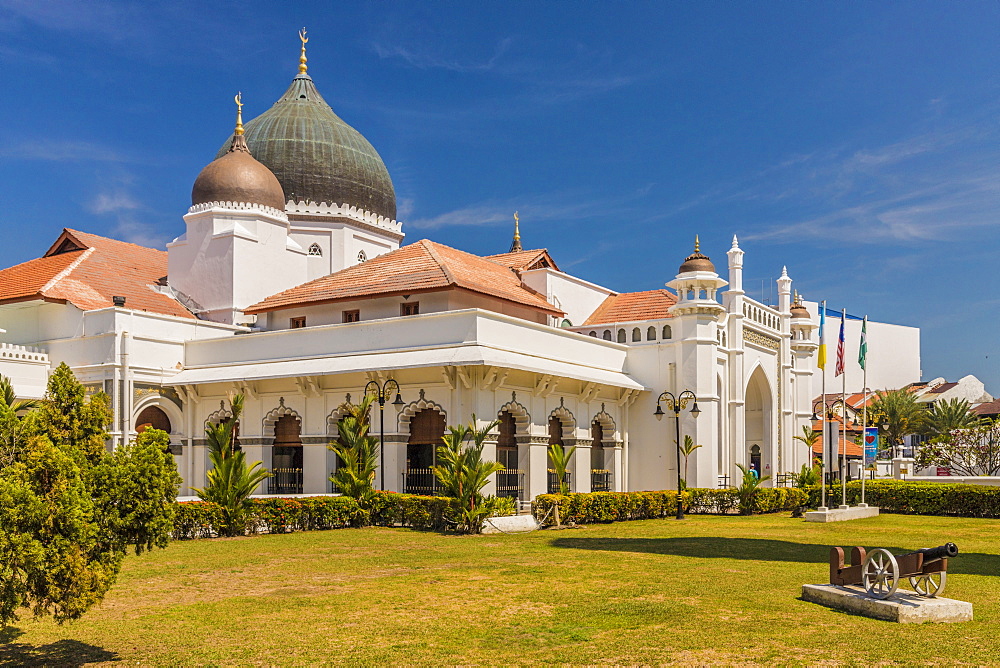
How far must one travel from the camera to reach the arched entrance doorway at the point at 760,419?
110 ft

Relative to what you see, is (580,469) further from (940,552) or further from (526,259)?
(940,552)

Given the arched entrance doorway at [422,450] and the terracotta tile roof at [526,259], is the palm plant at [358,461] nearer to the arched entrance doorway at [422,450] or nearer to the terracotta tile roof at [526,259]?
the arched entrance doorway at [422,450]

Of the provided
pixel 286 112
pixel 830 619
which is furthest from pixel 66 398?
pixel 286 112

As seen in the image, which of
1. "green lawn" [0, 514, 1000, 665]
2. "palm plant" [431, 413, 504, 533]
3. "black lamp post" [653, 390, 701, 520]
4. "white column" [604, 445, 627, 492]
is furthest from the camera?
"white column" [604, 445, 627, 492]

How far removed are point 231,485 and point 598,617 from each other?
1041cm

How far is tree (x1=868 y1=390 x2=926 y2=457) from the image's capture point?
183ft

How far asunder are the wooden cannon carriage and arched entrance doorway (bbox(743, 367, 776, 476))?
23.5 metres

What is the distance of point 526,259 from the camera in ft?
110

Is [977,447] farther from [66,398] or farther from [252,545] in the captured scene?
[66,398]

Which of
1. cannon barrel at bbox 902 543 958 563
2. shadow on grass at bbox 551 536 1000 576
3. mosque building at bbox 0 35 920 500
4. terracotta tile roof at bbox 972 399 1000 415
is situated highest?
mosque building at bbox 0 35 920 500

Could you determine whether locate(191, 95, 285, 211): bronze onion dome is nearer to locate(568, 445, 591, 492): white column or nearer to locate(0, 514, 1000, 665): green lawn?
locate(568, 445, 591, 492): white column

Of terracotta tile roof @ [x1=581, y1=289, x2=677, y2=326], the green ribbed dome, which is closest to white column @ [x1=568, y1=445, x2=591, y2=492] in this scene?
terracotta tile roof @ [x1=581, y1=289, x2=677, y2=326]

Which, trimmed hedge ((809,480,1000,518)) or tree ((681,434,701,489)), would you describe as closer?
trimmed hedge ((809,480,1000,518))

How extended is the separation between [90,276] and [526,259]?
1437 centimetres
